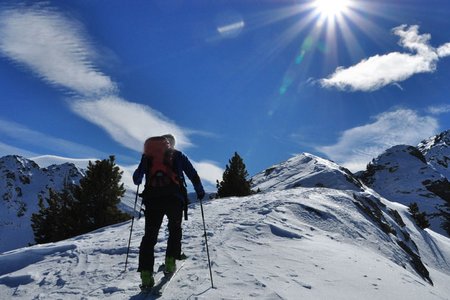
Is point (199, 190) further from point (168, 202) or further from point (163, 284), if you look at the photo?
point (163, 284)

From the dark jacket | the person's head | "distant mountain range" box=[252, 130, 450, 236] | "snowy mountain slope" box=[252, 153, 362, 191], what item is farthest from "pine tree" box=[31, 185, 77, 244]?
"distant mountain range" box=[252, 130, 450, 236]

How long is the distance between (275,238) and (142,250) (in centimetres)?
466

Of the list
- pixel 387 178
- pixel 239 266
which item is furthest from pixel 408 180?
pixel 239 266

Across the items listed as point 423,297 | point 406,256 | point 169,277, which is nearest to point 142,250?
point 169,277

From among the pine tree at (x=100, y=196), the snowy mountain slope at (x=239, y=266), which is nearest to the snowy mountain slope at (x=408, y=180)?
the pine tree at (x=100, y=196)

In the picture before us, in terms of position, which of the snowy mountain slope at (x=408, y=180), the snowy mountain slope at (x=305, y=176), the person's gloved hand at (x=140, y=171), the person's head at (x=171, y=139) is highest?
the snowy mountain slope at (x=408, y=180)

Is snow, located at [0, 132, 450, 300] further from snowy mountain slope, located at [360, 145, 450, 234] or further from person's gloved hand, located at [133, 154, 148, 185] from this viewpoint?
snowy mountain slope, located at [360, 145, 450, 234]

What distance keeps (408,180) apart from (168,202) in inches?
5101

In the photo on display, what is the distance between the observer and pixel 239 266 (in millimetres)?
7598

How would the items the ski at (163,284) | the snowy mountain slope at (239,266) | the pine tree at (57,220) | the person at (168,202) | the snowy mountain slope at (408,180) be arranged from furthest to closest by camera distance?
the snowy mountain slope at (408,180), the pine tree at (57,220), the person at (168,202), the snowy mountain slope at (239,266), the ski at (163,284)

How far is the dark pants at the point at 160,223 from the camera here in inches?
267

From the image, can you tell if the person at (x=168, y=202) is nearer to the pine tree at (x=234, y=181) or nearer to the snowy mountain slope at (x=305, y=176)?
the pine tree at (x=234, y=181)

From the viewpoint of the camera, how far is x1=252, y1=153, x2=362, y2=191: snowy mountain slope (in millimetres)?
50219

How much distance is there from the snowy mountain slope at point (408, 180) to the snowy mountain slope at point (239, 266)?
88721 mm
